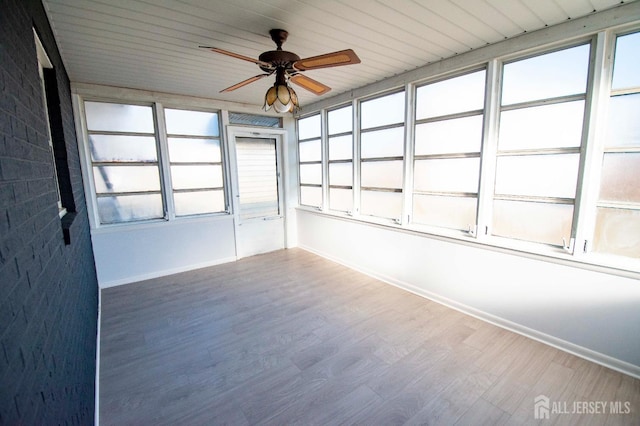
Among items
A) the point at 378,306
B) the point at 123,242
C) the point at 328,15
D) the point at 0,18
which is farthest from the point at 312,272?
the point at 0,18

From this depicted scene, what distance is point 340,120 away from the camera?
175 inches

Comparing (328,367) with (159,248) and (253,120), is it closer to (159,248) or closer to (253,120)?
(159,248)

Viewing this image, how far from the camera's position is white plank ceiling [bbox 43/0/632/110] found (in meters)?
1.94

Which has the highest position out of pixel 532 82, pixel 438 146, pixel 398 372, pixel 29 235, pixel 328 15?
pixel 328 15

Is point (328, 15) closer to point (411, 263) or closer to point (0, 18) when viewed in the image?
point (0, 18)

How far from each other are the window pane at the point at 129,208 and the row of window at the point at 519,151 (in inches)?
127

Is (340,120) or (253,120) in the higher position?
(253,120)

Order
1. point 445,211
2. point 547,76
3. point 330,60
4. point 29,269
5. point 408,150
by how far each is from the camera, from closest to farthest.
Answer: point 29,269 < point 330,60 < point 547,76 < point 445,211 < point 408,150

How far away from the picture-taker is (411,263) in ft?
11.5

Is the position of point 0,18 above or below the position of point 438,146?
above

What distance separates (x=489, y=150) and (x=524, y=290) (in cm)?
136

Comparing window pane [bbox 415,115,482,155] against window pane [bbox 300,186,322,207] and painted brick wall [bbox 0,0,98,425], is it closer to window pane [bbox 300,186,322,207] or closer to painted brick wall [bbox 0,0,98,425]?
window pane [bbox 300,186,322,207]

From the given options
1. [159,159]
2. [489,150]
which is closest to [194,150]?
[159,159]

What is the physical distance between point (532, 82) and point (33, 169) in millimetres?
3503
